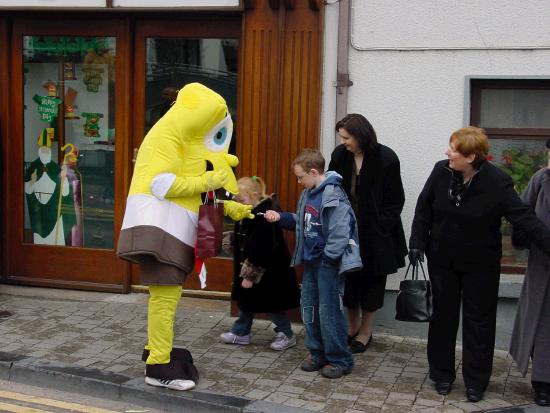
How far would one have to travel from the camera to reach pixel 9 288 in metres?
8.60

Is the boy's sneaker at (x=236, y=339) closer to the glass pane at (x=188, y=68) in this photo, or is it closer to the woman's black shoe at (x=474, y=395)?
the glass pane at (x=188, y=68)

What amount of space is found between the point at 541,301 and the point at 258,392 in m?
1.97

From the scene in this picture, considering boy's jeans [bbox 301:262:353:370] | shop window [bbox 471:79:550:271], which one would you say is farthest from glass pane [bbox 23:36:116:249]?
shop window [bbox 471:79:550:271]

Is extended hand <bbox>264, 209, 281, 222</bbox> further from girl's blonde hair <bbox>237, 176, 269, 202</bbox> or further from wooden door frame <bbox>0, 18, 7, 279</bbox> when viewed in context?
wooden door frame <bbox>0, 18, 7, 279</bbox>

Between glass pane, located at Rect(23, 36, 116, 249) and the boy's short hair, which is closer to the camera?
the boy's short hair

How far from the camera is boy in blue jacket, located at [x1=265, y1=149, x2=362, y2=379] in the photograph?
5.99m

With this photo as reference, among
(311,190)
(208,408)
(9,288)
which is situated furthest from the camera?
(9,288)

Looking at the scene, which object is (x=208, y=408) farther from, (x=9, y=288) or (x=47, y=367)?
(x=9, y=288)

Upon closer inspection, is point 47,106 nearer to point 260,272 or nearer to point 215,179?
point 260,272

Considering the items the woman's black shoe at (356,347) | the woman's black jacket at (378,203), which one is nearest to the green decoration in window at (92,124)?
the woman's black jacket at (378,203)

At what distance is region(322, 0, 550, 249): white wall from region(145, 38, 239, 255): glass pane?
1.14m

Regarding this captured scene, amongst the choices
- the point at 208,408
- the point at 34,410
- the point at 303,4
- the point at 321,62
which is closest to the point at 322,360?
the point at 208,408

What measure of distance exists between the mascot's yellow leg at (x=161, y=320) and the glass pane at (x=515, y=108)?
3028 mm

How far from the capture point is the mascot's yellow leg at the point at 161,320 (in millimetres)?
5766
